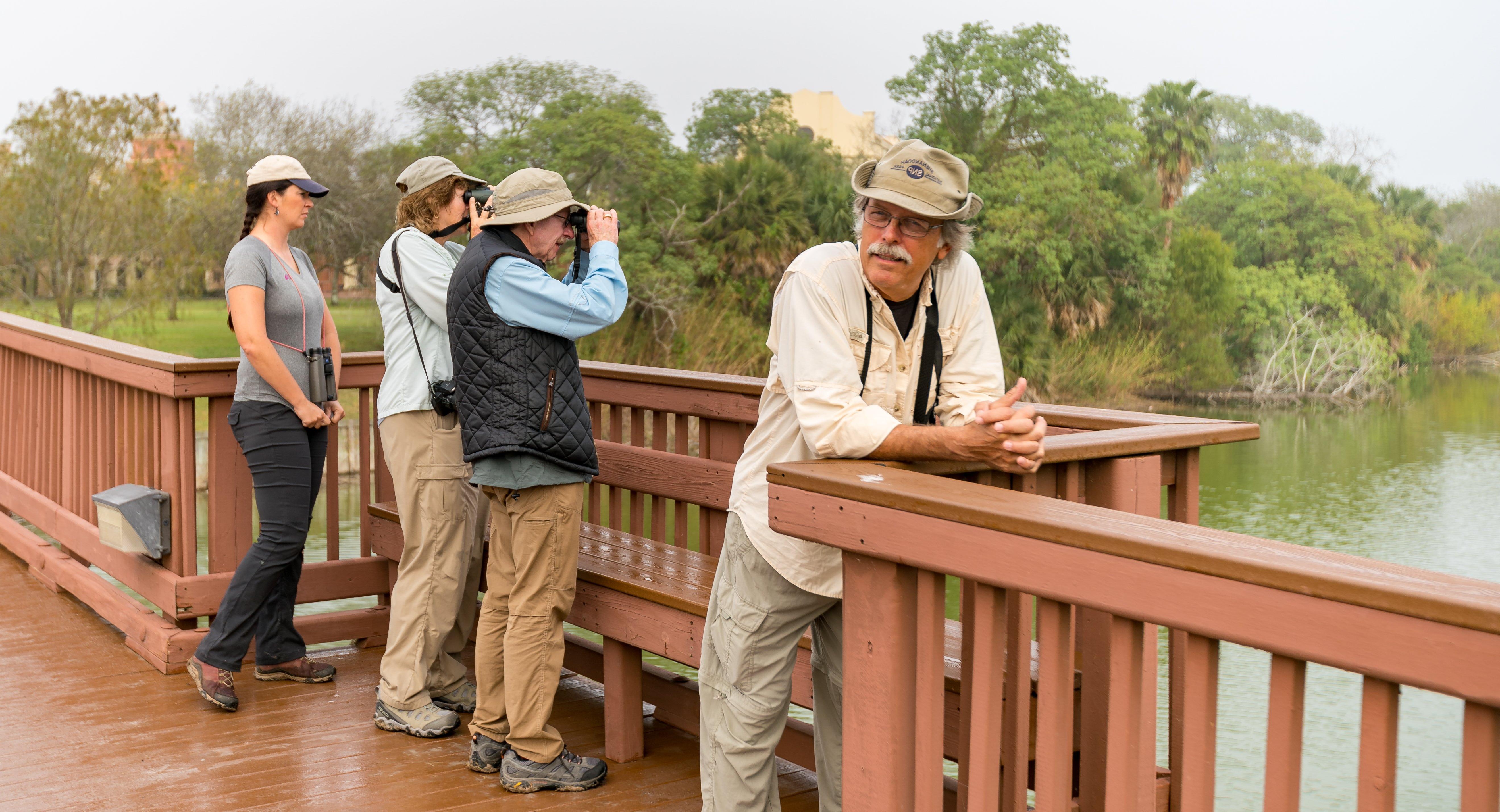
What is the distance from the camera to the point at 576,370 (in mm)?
2947

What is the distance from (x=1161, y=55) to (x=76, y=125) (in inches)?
2759

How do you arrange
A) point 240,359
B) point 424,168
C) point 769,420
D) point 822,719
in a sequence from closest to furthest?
point 769,420 < point 822,719 < point 424,168 < point 240,359

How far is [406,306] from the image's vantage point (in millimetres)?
3312

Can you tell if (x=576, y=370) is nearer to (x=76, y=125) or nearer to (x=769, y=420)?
(x=769, y=420)

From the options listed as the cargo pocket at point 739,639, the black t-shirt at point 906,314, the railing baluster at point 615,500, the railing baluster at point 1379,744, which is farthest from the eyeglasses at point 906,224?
the railing baluster at point 615,500

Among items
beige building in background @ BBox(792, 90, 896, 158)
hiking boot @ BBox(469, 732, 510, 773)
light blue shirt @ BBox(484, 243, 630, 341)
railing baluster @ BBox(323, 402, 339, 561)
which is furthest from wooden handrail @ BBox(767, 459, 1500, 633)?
beige building in background @ BBox(792, 90, 896, 158)

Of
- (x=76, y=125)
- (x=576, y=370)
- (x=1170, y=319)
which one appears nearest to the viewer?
(x=576, y=370)

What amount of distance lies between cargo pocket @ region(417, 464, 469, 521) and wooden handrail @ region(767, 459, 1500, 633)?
161cm

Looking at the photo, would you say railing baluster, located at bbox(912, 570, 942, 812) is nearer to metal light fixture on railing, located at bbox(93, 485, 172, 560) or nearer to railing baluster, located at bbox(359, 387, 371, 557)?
railing baluster, located at bbox(359, 387, 371, 557)

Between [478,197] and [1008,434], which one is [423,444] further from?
[1008,434]

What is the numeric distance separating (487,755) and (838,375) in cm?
163

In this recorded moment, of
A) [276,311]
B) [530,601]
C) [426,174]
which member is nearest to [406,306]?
[426,174]

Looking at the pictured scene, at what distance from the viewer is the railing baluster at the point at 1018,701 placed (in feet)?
6.45

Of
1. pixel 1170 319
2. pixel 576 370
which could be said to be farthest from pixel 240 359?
pixel 1170 319
